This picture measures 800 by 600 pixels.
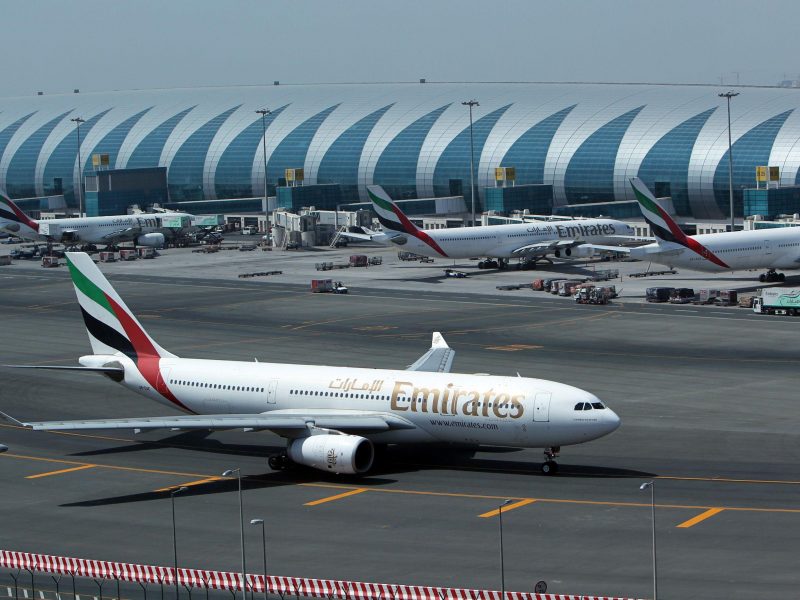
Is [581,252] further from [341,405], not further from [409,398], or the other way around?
[409,398]

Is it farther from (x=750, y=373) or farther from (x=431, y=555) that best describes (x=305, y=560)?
(x=750, y=373)

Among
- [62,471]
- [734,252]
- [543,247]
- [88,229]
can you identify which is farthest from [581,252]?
[62,471]

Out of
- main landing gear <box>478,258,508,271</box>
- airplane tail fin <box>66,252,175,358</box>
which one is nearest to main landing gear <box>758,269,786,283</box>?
main landing gear <box>478,258,508,271</box>

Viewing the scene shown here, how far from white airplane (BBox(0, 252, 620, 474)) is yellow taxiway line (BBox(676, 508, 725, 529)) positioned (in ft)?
19.3

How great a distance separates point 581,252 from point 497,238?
8.64 meters

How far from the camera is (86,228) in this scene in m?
180

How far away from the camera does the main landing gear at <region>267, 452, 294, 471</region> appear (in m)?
59.4

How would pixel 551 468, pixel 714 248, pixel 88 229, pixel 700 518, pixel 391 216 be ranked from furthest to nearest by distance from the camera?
pixel 88 229 → pixel 391 216 → pixel 714 248 → pixel 551 468 → pixel 700 518

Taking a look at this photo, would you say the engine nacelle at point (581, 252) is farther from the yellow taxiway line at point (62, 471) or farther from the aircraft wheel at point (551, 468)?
the yellow taxiway line at point (62, 471)

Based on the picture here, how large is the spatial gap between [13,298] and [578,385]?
232 feet

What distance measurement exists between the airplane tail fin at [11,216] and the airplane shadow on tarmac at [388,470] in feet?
374

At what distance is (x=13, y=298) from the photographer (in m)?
132

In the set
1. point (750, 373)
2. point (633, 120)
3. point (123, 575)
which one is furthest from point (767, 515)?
point (633, 120)

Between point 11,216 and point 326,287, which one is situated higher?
point 11,216
